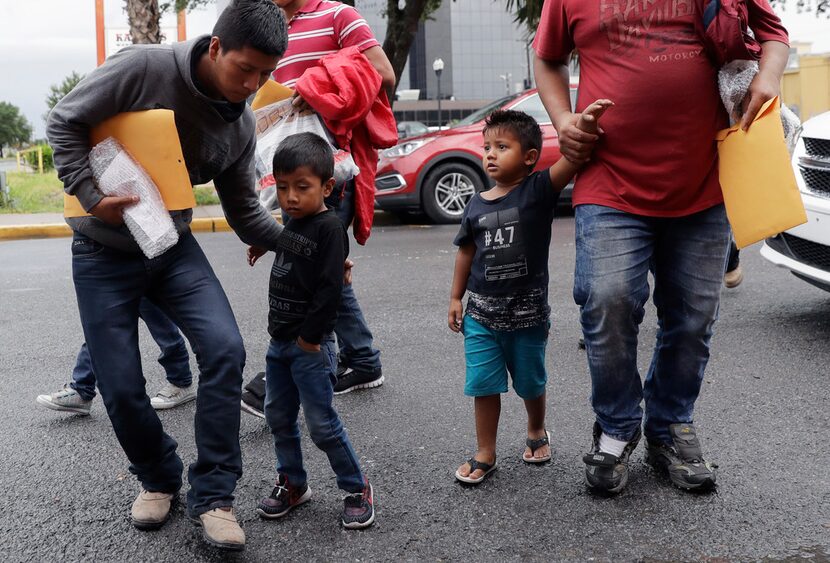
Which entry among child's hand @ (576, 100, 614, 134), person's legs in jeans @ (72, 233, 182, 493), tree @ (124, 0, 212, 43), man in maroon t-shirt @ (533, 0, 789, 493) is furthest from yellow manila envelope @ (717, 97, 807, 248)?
tree @ (124, 0, 212, 43)

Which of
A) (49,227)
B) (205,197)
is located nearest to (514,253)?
(49,227)

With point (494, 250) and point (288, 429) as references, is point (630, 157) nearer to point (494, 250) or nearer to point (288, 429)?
point (494, 250)

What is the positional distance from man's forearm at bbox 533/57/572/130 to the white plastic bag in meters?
0.94

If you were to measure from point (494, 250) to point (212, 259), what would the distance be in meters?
6.26

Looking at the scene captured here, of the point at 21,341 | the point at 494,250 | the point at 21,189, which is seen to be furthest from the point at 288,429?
the point at 21,189

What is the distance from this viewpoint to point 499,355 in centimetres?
313

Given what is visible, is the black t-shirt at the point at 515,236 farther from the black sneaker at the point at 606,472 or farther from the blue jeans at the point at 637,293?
the black sneaker at the point at 606,472

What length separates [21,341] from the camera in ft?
18.2

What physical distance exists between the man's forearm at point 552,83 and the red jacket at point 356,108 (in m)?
0.83

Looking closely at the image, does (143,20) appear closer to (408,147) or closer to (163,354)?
(408,147)

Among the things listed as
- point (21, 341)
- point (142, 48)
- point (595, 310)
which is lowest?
point (21, 341)

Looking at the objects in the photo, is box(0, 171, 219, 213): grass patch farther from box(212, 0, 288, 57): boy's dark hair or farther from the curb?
box(212, 0, 288, 57): boy's dark hair

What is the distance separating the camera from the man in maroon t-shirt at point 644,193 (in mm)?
2803

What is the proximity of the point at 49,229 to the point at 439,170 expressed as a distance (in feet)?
17.6
